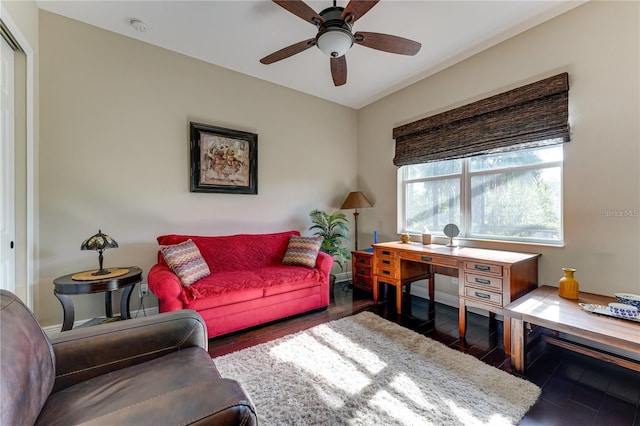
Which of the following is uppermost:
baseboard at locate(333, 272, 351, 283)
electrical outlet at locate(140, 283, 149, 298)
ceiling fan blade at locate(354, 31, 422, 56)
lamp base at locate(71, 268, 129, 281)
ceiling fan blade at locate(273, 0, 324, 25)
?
ceiling fan blade at locate(273, 0, 324, 25)

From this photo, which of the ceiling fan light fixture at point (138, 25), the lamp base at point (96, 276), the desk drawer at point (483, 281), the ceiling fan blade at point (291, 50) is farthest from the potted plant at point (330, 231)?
the ceiling fan light fixture at point (138, 25)

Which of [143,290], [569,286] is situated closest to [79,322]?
[143,290]

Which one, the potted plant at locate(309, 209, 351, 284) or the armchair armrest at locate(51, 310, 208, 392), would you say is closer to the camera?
the armchair armrest at locate(51, 310, 208, 392)

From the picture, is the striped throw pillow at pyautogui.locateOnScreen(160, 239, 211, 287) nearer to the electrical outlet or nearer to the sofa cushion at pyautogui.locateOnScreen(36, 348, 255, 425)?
the electrical outlet

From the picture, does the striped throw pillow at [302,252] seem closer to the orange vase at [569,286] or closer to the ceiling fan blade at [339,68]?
the ceiling fan blade at [339,68]

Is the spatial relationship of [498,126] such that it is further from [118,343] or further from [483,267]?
[118,343]

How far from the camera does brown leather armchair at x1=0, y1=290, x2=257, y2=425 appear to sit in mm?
765

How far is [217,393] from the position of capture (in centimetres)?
84

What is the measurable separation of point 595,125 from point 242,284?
3.26 m

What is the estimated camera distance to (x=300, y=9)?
1.78 meters

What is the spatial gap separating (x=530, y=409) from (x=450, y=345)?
0.72m

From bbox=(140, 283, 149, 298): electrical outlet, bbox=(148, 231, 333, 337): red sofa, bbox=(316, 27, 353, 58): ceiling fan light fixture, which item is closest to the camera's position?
bbox=(316, 27, 353, 58): ceiling fan light fixture

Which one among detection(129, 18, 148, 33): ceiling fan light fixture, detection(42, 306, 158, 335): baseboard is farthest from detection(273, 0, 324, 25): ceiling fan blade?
detection(42, 306, 158, 335): baseboard

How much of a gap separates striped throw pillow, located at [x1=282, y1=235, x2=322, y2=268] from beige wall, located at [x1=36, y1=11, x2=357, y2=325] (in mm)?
620
